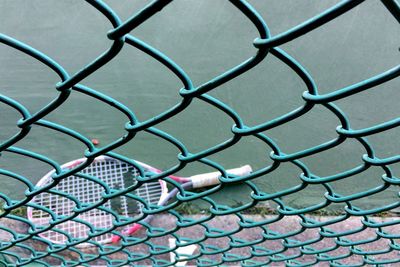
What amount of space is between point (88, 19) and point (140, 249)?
1.48 meters

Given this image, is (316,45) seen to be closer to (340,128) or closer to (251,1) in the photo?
(251,1)

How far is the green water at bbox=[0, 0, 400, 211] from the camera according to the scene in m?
2.35

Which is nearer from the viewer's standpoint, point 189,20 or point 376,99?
point 376,99

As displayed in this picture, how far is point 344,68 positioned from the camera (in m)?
2.60

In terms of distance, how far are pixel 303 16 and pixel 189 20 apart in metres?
0.68

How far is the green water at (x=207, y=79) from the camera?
235cm

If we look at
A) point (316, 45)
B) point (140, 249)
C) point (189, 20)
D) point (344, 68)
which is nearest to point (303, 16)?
point (316, 45)

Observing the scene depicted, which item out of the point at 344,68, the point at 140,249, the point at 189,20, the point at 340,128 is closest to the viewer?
the point at 340,128

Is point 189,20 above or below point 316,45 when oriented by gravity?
above

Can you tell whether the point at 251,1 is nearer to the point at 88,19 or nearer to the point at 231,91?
the point at 231,91

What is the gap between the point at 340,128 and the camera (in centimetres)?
82

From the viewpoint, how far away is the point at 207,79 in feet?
8.43

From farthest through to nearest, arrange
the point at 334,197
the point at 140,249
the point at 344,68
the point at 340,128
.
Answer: the point at 344,68 < the point at 140,249 < the point at 334,197 < the point at 340,128

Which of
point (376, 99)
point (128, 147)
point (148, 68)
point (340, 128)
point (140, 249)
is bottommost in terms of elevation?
point (340, 128)
